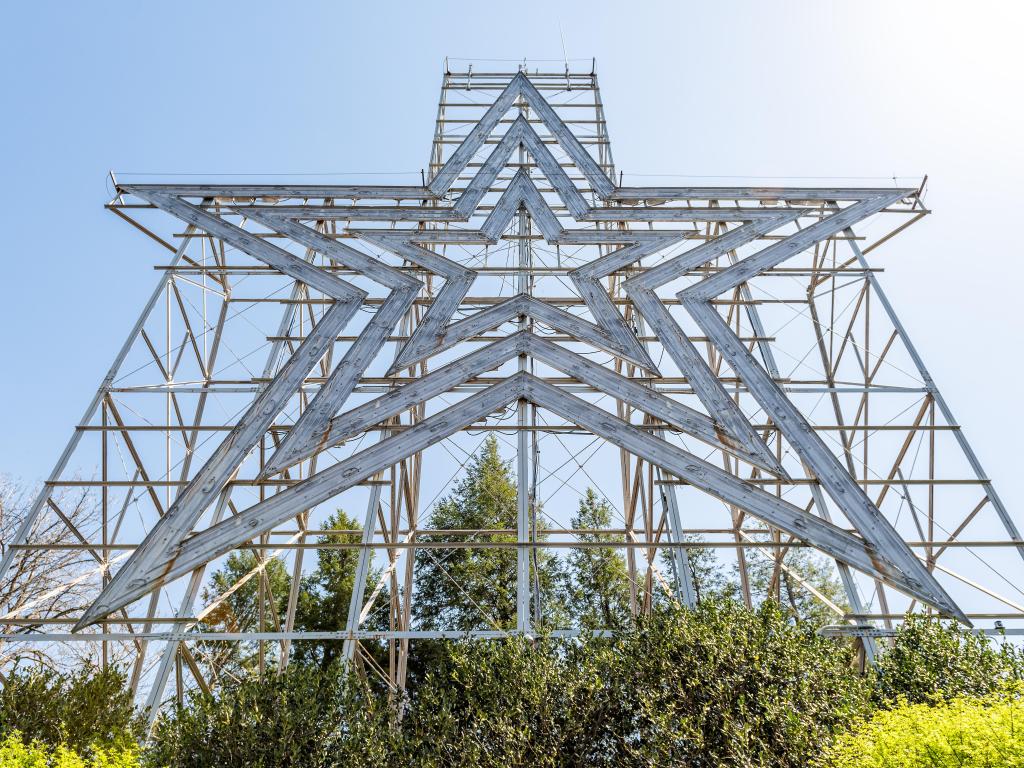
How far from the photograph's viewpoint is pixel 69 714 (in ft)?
28.1

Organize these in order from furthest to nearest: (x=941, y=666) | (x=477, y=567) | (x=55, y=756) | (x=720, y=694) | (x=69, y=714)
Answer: (x=477, y=567), (x=941, y=666), (x=69, y=714), (x=55, y=756), (x=720, y=694)

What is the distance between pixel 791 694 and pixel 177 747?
618cm

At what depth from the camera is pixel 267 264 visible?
559 inches

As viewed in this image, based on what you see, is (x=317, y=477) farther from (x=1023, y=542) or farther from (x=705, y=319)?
(x=1023, y=542)

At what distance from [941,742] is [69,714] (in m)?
8.73

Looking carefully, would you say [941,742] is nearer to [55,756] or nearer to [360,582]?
[360,582]

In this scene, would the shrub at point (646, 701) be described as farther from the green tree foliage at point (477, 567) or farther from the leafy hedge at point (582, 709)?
the green tree foliage at point (477, 567)

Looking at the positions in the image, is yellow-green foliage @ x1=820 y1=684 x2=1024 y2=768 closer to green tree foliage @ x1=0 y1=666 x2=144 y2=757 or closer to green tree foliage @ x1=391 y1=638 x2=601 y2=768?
green tree foliage @ x1=391 y1=638 x2=601 y2=768

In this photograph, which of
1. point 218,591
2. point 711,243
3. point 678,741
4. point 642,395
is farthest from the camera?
point 218,591

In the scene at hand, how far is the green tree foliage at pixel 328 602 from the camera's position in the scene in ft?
91.1

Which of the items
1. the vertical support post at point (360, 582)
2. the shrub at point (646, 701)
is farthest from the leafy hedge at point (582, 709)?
the vertical support post at point (360, 582)

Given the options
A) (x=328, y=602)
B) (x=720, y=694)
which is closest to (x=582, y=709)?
(x=720, y=694)

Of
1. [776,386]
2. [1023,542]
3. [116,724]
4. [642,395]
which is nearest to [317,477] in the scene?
[116,724]

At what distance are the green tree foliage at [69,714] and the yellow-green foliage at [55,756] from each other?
0.09 m
